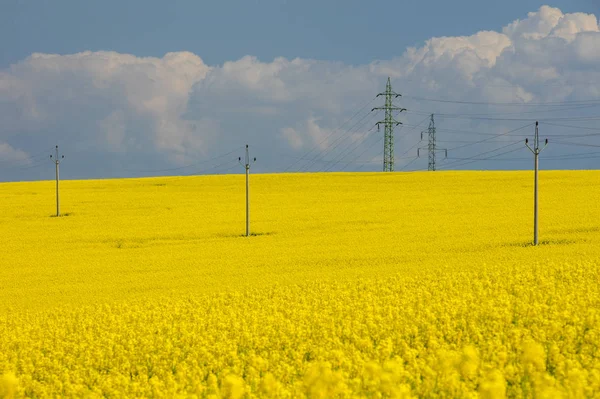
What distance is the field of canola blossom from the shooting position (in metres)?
8.20

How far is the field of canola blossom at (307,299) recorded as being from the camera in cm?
820

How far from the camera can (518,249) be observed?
2662 cm

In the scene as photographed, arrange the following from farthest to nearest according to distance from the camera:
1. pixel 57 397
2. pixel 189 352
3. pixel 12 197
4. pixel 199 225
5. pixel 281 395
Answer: pixel 12 197 → pixel 199 225 → pixel 189 352 → pixel 57 397 → pixel 281 395

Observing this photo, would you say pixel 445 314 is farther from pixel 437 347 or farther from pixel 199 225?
pixel 199 225

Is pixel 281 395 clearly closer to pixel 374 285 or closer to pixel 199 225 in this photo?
pixel 374 285

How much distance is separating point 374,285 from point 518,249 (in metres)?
11.0

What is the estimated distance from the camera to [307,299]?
15.9 meters

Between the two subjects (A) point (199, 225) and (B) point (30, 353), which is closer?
(B) point (30, 353)

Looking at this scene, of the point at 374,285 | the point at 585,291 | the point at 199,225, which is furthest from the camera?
the point at 199,225

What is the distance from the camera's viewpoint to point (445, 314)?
1284 cm

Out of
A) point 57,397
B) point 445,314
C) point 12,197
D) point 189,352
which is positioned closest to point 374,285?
point 445,314

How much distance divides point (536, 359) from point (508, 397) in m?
0.73

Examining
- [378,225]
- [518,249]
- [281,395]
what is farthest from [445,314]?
[378,225]

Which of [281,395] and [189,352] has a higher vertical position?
[281,395]
